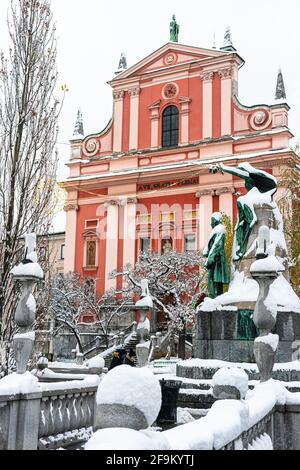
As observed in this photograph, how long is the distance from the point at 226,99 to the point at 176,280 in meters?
12.7

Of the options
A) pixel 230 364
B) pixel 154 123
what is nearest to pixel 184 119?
pixel 154 123

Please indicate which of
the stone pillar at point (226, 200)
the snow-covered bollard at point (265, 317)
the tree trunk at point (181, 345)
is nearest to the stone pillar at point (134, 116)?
the stone pillar at point (226, 200)

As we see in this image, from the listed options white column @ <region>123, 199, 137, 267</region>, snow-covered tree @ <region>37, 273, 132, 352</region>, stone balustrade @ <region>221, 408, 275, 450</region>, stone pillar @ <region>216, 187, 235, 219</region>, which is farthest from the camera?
white column @ <region>123, 199, 137, 267</region>

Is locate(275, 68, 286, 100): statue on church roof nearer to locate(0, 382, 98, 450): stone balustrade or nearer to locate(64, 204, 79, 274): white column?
locate(64, 204, 79, 274): white column

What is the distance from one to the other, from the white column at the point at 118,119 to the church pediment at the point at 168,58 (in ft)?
3.95

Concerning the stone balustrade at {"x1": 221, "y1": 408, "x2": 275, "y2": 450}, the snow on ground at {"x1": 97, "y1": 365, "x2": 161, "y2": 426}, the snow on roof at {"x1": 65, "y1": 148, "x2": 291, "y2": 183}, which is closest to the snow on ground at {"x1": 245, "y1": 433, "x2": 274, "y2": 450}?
the stone balustrade at {"x1": 221, "y1": 408, "x2": 275, "y2": 450}

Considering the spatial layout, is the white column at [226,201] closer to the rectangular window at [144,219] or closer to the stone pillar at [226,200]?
the stone pillar at [226,200]

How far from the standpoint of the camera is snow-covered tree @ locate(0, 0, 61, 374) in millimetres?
11781

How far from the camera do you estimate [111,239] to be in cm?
3712

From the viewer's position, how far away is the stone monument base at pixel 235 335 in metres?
10.4

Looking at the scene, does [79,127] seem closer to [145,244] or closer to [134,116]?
[134,116]

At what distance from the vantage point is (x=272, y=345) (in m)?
7.35

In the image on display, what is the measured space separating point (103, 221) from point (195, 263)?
9.22 meters

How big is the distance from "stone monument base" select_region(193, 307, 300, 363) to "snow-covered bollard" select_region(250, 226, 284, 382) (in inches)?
105
